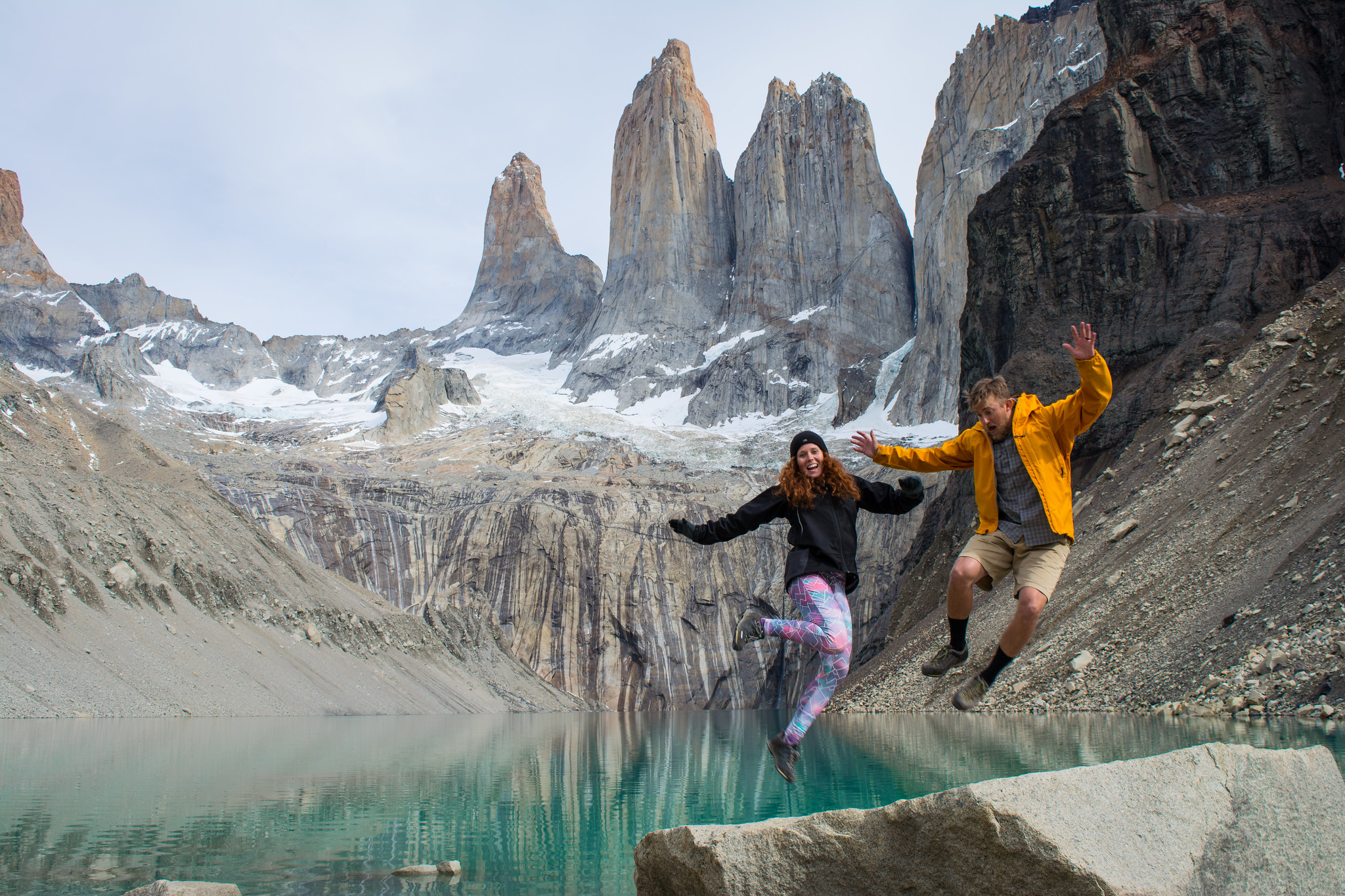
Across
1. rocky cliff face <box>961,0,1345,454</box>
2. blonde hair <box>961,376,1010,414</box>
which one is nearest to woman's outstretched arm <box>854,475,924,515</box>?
blonde hair <box>961,376,1010,414</box>

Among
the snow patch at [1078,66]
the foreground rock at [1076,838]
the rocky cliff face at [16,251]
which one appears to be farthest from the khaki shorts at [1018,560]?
the rocky cliff face at [16,251]

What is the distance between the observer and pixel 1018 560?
705 centimetres

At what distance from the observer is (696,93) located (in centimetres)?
13900

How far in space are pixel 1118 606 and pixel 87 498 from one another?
40.7 metres

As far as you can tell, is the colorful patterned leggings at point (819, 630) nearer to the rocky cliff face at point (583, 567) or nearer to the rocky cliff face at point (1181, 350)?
the rocky cliff face at point (1181, 350)

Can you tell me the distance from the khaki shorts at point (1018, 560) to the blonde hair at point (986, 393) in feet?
3.11

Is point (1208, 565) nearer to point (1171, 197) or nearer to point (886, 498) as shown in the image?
point (886, 498)

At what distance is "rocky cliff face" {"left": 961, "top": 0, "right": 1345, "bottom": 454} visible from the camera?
35.7 metres

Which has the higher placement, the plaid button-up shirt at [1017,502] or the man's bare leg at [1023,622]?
the plaid button-up shirt at [1017,502]

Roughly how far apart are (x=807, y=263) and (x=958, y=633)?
393ft

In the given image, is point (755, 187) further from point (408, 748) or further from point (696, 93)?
point (408, 748)

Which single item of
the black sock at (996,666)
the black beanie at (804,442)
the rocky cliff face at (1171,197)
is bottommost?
the black sock at (996,666)

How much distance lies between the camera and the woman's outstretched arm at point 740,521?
283 inches

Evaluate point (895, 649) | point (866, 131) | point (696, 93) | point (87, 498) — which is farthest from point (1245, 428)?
point (696, 93)
